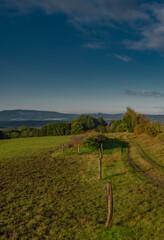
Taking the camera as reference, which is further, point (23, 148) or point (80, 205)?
point (23, 148)

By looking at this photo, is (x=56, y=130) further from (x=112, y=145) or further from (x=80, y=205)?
(x=80, y=205)

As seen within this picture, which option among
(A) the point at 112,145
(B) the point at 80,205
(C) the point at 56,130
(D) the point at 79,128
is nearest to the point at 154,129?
(A) the point at 112,145

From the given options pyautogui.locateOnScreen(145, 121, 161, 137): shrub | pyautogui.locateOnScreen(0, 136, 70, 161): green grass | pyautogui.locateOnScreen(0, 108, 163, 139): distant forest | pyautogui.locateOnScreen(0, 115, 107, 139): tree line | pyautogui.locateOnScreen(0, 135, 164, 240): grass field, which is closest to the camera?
pyautogui.locateOnScreen(0, 135, 164, 240): grass field

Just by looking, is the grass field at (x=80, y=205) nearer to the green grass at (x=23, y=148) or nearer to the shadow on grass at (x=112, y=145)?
the green grass at (x=23, y=148)

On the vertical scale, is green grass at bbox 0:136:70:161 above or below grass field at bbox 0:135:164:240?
below

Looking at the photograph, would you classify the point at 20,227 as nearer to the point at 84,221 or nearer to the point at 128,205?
the point at 84,221

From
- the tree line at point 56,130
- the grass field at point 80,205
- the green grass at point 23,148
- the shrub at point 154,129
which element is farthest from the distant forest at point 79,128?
the grass field at point 80,205

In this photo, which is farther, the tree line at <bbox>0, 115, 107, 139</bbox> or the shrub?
the tree line at <bbox>0, 115, 107, 139</bbox>

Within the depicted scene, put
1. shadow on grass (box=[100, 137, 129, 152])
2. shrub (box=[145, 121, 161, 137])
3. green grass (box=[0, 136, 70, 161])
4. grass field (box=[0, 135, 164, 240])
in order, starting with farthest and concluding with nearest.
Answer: shrub (box=[145, 121, 161, 137]) → shadow on grass (box=[100, 137, 129, 152]) → green grass (box=[0, 136, 70, 161]) → grass field (box=[0, 135, 164, 240])

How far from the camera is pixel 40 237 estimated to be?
762 cm

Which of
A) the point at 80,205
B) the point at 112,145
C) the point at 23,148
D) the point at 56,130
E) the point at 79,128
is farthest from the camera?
the point at 56,130

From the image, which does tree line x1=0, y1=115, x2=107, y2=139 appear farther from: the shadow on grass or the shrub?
the shadow on grass

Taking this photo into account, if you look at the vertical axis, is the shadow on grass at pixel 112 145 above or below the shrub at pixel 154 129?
below

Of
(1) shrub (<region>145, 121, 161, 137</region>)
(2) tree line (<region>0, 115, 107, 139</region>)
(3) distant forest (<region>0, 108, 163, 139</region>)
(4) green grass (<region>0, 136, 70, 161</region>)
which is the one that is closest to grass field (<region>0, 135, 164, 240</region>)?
(4) green grass (<region>0, 136, 70, 161</region>)
